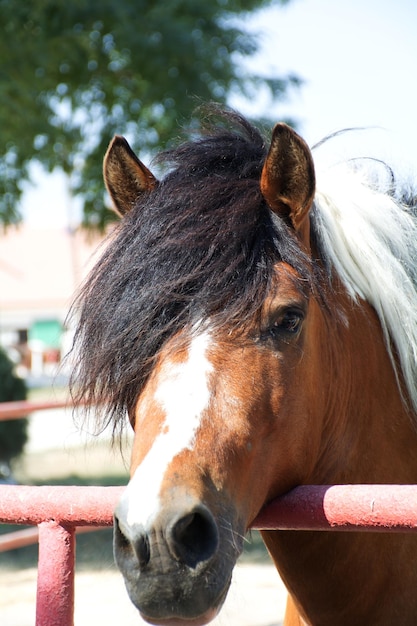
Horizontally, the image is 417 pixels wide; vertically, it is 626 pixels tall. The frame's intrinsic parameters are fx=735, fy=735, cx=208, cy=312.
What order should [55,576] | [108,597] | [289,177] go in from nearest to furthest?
[55,576] → [289,177] → [108,597]

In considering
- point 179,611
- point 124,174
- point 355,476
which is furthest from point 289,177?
point 179,611

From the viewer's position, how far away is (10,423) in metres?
8.88

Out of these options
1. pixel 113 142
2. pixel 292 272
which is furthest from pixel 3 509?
pixel 113 142

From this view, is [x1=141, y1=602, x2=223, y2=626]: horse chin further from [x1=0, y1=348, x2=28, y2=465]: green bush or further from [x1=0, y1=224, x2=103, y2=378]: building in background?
[x1=0, y1=224, x2=103, y2=378]: building in background

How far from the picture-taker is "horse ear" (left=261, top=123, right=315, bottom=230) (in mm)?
1937

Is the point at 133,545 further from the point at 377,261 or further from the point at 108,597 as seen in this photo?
the point at 108,597

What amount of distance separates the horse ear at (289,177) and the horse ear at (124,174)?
1.15 ft

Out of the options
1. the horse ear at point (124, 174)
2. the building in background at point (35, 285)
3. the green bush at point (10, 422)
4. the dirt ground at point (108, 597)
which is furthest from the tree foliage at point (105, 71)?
the building in background at point (35, 285)

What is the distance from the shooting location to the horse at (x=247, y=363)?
4.89 feet

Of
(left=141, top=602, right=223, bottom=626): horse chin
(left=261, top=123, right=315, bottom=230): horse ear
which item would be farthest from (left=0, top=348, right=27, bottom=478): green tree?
(left=141, top=602, right=223, bottom=626): horse chin

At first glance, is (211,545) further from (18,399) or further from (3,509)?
(18,399)

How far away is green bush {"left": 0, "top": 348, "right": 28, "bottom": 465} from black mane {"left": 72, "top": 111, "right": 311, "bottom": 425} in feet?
23.3

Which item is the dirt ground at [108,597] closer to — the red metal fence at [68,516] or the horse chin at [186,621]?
the red metal fence at [68,516]

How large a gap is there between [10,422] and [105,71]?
4.59m
